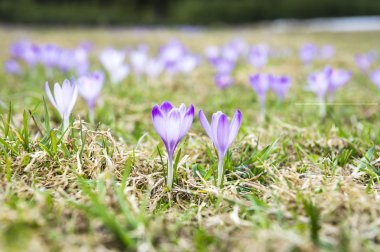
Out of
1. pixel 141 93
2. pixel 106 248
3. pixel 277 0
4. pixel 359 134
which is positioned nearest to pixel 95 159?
pixel 106 248

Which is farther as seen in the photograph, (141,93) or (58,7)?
(58,7)

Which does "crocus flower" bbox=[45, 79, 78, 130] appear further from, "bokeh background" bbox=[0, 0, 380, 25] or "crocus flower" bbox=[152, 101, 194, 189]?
"bokeh background" bbox=[0, 0, 380, 25]

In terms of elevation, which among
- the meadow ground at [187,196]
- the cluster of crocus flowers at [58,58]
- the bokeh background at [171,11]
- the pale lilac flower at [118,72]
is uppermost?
the bokeh background at [171,11]

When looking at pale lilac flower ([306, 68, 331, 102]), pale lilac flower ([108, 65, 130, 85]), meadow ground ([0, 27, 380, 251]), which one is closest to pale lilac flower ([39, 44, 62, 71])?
pale lilac flower ([108, 65, 130, 85])

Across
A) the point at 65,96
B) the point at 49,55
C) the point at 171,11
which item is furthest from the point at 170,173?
the point at 171,11

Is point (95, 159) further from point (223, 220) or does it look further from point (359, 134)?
point (359, 134)

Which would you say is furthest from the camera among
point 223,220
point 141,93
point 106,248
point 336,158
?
point 141,93

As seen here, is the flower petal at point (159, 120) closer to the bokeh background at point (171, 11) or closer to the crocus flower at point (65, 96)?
the crocus flower at point (65, 96)

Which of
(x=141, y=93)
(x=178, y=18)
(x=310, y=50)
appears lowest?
(x=141, y=93)

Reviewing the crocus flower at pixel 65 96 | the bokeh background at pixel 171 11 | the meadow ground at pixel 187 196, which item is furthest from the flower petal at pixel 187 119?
the bokeh background at pixel 171 11
